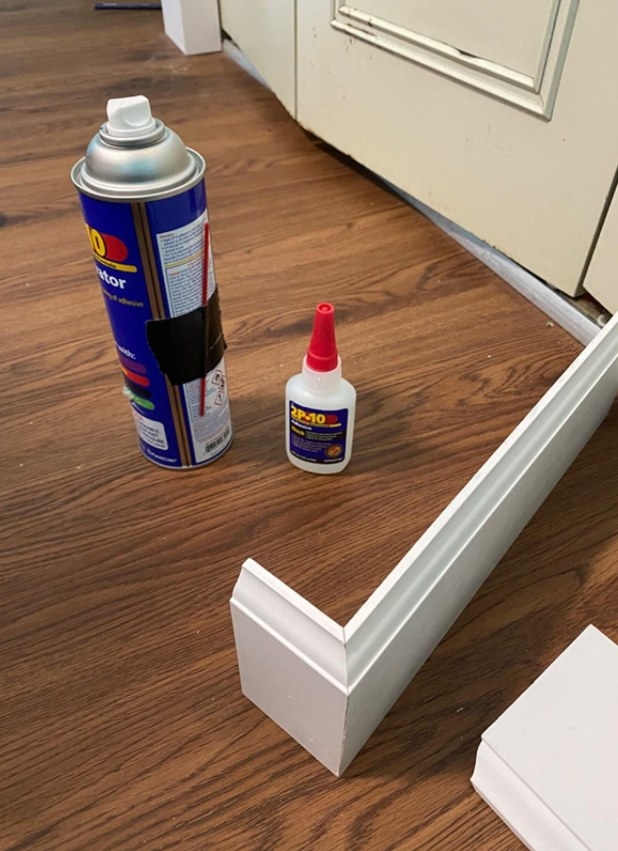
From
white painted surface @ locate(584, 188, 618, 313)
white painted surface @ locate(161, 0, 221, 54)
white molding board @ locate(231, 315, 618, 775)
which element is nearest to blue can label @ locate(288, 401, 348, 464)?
white molding board @ locate(231, 315, 618, 775)

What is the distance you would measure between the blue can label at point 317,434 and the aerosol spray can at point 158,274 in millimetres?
73

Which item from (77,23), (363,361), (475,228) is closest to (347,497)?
(363,361)

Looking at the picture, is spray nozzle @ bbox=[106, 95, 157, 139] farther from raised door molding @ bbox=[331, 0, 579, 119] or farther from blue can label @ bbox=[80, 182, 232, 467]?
raised door molding @ bbox=[331, 0, 579, 119]

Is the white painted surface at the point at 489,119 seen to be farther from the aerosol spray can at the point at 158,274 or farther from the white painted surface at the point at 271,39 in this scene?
the aerosol spray can at the point at 158,274

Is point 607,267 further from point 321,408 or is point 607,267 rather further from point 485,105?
point 321,408

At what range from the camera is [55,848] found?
48 cm

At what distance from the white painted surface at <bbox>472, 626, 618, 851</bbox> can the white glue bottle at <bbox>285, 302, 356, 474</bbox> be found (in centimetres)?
26

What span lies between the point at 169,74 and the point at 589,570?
1309 millimetres

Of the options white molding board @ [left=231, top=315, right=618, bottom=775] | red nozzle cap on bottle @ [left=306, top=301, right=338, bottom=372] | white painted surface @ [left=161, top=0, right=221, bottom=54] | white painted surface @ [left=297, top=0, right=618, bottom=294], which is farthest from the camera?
white painted surface @ [left=161, top=0, right=221, bottom=54]

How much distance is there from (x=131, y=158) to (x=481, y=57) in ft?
1.72

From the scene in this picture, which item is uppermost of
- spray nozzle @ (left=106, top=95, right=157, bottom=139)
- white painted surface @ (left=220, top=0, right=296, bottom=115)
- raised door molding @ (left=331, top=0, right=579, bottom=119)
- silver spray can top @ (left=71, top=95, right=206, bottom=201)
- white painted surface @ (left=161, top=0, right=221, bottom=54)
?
spray nozzle @ (left=106, top=95, right=157, bottom=139)

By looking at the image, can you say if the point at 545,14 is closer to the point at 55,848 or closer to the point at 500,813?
the point at 500,813

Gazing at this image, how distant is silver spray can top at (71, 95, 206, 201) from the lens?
52cm

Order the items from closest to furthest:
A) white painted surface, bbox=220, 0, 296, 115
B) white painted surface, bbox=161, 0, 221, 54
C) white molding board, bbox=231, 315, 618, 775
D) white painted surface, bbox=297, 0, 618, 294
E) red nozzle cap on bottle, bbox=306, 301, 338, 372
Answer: white molding board, bbox=231, 315, 618, 775 → red nozzle cap on bottle, bbox=306, 301, 338, 372 → white painted surface, bbox=297, 0, 618, 294 → white painted surface, bbox=220, 0, 296, 115 → white painted surface, bbox=161, 0, 221, 54
